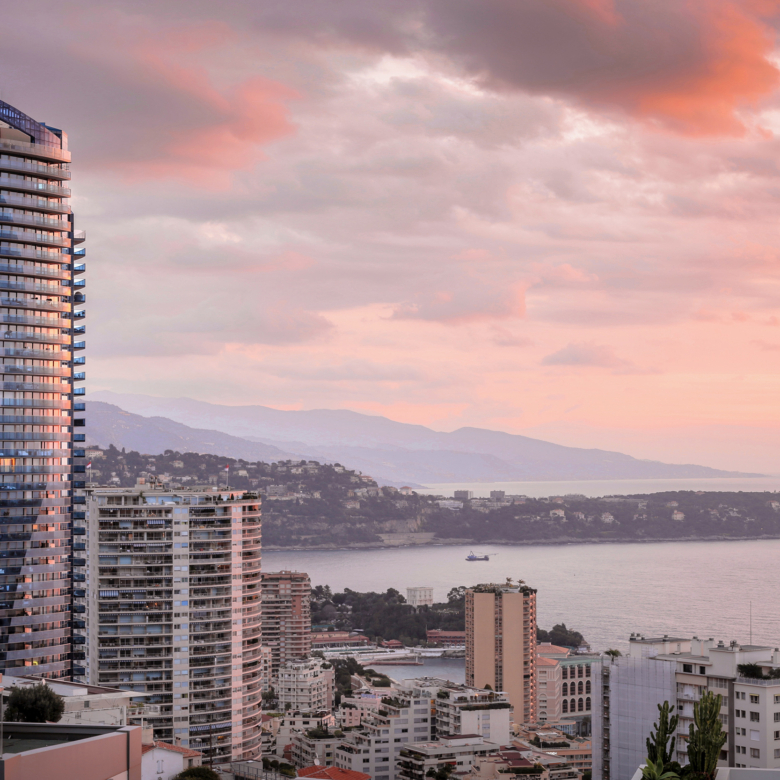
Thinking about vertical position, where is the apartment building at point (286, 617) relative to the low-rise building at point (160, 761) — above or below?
below

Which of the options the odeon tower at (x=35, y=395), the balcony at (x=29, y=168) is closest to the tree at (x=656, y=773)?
the odeon tower at (x=35, y=395)

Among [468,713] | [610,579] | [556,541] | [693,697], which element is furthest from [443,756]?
[556,541]

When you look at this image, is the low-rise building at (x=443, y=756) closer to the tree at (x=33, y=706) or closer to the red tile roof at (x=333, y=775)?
the red tile roof at (x=333, y=775)

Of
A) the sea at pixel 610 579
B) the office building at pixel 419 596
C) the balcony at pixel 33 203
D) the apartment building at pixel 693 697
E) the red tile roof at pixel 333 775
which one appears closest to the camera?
the apartment building at pixel 693 697

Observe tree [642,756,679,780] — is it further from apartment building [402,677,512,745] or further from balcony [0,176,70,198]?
balcony [0,176,70,198]

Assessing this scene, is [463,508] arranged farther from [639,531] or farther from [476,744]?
[476,744]

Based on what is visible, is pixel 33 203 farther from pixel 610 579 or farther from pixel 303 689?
pixel 610 579
